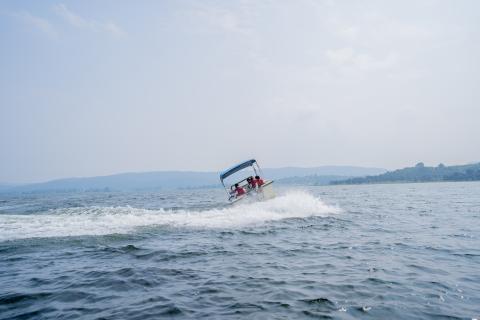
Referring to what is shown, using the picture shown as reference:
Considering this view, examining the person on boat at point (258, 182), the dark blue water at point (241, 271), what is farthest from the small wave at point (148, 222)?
the person on boat at point (258, 182)

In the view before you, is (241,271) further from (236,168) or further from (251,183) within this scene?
(236,168)

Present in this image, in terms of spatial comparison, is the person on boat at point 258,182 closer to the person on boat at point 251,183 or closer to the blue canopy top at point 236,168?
the person on boat at point 251,183

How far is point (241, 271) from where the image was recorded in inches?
497

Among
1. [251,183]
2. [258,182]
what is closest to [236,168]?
[251,183]

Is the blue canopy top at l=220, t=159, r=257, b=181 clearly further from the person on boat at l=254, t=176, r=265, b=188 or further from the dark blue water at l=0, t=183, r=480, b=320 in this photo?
the dark blue water at l=0, t=183, r=480, b=320

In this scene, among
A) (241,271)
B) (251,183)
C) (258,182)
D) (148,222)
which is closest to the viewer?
(241,271)

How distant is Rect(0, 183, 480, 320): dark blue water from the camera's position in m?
9.06

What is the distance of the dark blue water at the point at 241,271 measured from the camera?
9062 mm

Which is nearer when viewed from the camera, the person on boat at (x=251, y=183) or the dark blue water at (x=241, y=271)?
the dark blue water at (x=241, y=271)

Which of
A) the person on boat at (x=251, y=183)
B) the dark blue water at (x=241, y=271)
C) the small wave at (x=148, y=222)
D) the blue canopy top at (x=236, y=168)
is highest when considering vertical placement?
the blue canopy top at (x=236, y=168)

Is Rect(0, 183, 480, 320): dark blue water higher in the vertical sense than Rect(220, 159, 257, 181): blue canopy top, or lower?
lower

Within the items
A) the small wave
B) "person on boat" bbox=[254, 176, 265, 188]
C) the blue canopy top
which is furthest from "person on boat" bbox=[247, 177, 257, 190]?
the blue canopy top

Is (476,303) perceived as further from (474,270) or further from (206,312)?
(206,312)

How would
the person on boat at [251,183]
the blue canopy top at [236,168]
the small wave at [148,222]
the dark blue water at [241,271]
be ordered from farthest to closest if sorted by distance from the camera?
the blue canopy top at [236,168], the person on boat at [251,183], the small wave at [148,222], the dark blue water at [241,271]
